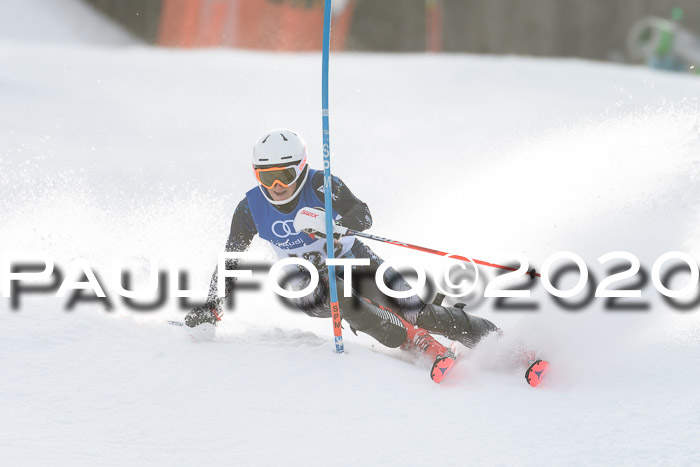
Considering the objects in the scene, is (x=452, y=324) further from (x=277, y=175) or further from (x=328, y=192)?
(x=277, y=175)

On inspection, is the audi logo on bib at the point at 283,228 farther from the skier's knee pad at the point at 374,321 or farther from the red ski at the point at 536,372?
the red ski at the point at 536,372

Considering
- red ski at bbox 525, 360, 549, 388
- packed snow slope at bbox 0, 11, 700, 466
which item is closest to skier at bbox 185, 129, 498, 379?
packed snow slope at bbox 0, 11, 700, 466

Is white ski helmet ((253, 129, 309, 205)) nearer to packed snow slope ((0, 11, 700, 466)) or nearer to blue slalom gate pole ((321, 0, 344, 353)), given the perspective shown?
blue slalom gate pole ((321, 0, 344, 353))

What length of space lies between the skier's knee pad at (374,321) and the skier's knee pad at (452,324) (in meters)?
0.14

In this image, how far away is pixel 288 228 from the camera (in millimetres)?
3912

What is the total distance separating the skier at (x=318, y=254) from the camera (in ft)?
12.3

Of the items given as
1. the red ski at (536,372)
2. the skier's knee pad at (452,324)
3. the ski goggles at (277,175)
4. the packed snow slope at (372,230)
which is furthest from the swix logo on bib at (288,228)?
the red ski at (536,372)

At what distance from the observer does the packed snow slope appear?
2.97 metres

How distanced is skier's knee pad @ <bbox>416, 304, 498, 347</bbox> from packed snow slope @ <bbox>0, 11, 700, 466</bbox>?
99 mm

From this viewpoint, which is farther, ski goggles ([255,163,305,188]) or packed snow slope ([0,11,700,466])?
ski goggles ([255,163,305,188])

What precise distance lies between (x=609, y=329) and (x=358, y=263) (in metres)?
1.36

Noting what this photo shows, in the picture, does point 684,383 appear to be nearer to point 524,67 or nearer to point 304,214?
point 304,214

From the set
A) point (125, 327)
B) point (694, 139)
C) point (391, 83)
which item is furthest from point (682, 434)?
point (391, 83)

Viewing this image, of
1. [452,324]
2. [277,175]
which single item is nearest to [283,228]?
[277,175]
